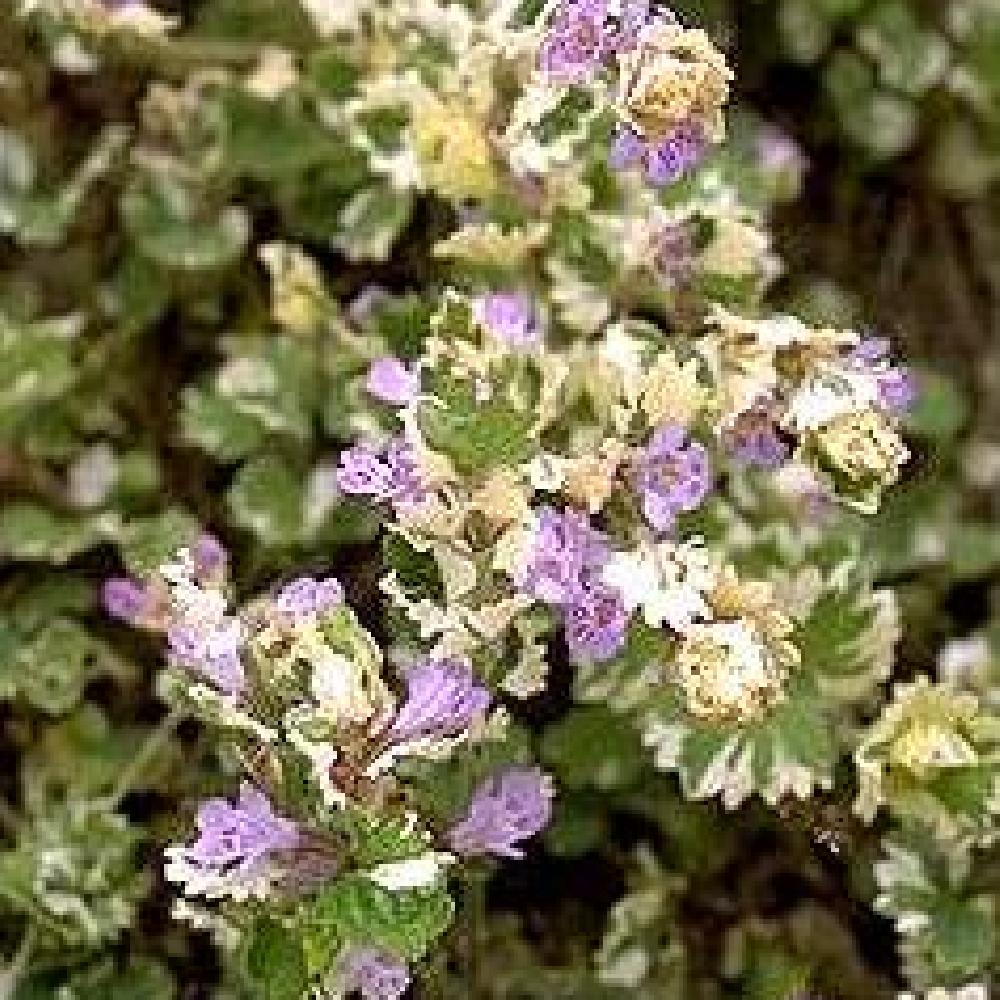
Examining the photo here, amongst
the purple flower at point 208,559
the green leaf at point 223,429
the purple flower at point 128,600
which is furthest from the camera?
the green leaf at point 223,429

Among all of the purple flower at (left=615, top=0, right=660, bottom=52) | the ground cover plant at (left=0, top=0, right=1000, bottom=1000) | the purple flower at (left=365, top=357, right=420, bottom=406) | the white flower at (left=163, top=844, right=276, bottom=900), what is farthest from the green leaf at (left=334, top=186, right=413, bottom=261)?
the white flower at (left=163, top=844, right=276, bottom=900)

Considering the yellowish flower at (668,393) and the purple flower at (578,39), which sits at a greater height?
the purple flower at (578,39)

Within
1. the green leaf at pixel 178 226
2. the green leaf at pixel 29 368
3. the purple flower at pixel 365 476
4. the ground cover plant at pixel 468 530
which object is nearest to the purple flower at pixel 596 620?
the ground cover plant at pixel 468 530

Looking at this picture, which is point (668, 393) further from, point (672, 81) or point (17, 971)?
point (17, 971)

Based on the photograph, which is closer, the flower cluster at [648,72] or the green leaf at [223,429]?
the flower cluster at [648,72]

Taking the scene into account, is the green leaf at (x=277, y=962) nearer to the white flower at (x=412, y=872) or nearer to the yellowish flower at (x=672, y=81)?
the white flower at (x=412, y=872)

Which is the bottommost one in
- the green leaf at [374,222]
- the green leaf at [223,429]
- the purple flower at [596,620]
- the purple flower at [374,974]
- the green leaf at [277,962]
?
the green leaf at [223,429]

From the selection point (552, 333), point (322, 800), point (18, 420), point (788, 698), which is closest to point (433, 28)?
point (552, 333)
